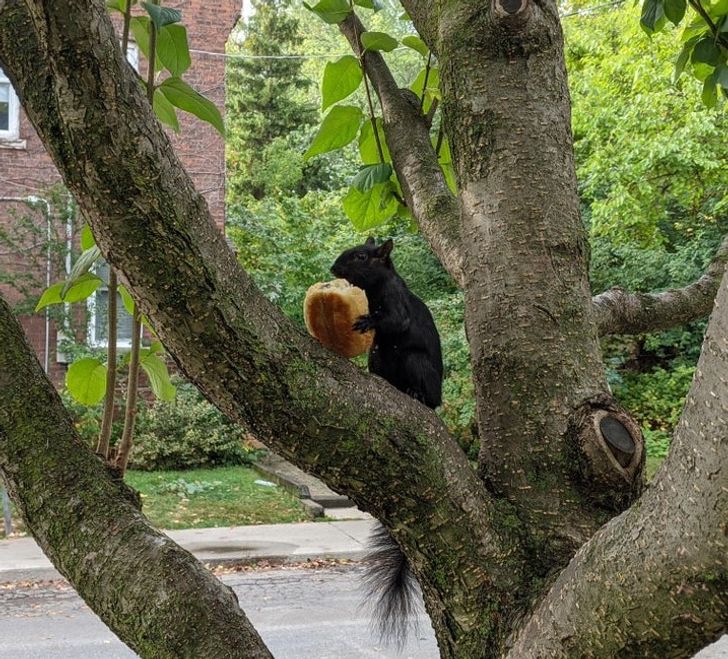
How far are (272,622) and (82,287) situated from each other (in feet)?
17.3

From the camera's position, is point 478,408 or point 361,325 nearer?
point 478,408

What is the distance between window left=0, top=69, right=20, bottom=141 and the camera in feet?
40.1

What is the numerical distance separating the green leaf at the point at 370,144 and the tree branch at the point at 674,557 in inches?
47.9

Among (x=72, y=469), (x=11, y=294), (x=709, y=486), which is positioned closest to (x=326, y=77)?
(x=72, y=469)

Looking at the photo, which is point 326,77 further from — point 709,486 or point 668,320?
point 709,486

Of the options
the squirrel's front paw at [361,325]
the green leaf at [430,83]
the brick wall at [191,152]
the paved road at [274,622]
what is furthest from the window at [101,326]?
the green leaf at [430,83]

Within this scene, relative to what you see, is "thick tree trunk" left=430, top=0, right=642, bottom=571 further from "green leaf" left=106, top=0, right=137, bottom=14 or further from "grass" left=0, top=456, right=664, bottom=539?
"grass" left=0, top=456, right=664, bottom=539

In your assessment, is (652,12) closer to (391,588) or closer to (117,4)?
(117,4)

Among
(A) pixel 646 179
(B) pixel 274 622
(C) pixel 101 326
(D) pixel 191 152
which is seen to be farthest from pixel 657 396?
(B) pixel 274 622

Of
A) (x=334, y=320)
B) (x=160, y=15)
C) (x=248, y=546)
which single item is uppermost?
(x=160, y=15)

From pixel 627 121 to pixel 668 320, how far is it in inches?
426

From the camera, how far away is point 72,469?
4.07ft

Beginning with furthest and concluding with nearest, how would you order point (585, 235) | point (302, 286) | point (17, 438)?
point (302, 286), point (585, 235), point (17, 438)

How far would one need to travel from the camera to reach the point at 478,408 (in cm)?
142
